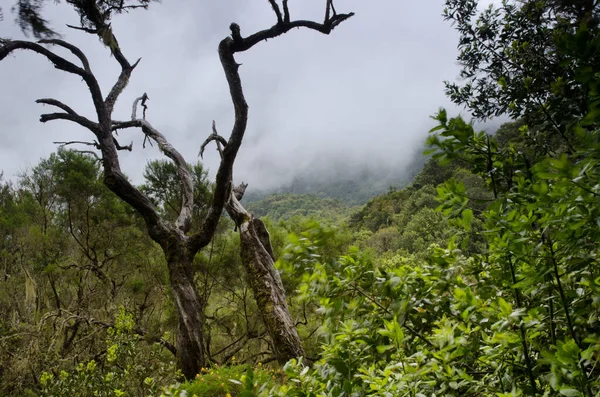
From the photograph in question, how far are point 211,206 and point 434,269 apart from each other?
359 centimetres

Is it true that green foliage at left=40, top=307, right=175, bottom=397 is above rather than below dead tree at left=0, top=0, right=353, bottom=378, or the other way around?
below

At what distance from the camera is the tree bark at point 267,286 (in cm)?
370

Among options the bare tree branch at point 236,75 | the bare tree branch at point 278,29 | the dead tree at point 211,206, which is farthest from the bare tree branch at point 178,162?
the bare tree branch at point 278,29

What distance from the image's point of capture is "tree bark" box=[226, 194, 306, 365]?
3699 mm

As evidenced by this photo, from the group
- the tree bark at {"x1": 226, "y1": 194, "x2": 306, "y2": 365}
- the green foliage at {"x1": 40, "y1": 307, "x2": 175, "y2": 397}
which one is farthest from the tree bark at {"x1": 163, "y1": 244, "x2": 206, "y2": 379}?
the tree bark at {"x1": 226, "y1": 194, "x2": 306, "y2": 365}

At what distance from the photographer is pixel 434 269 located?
3.76 ft

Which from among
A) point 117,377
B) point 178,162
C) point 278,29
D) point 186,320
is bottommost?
point 117,377

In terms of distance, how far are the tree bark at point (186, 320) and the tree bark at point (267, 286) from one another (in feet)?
2.25

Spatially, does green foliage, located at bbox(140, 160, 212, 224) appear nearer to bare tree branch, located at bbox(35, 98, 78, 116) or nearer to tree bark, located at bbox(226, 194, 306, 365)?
A: bare tree branch, located at bbox(35, 98, 78, 116)

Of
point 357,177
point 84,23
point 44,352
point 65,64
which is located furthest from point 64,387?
point 357,177

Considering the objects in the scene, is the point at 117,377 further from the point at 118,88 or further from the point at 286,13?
the point at 286,13

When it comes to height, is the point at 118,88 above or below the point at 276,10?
above

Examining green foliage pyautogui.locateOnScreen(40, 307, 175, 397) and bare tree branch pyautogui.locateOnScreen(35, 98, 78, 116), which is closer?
green foliage pyautogui.locateOnScreen(40, 307, 175, 397)

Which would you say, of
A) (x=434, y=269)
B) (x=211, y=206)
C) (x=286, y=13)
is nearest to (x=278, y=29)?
(x=286, y=13)
